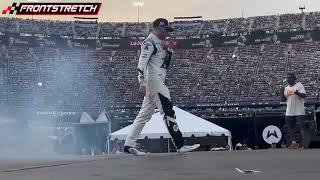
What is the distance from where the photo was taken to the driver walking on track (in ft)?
21.1

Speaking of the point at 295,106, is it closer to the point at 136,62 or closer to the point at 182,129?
the point at 182,129

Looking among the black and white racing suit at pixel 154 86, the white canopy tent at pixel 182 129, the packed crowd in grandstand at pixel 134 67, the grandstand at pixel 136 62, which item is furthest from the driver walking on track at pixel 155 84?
the grandstand at pixel 136 62

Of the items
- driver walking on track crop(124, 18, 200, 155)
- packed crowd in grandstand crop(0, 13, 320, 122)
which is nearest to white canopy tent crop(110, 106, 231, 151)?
driver walking on track crop(124, 18, 200, 155)

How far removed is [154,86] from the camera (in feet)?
21.3

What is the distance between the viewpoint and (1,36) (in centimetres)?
3972

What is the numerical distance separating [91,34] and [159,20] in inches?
1459

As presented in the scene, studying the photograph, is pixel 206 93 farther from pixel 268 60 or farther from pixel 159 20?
pixel 159 20
